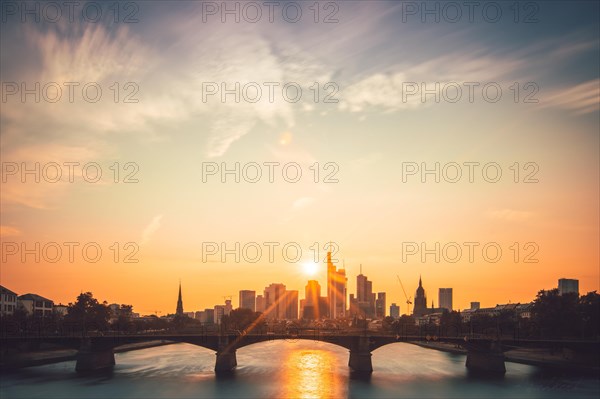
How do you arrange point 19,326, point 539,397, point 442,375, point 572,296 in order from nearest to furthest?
point 539,397 → point 442,375 → point 572,296 → point 19,326

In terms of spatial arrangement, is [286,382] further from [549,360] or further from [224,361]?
[549,360]

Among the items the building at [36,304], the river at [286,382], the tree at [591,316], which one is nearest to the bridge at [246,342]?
the river at [286,382]

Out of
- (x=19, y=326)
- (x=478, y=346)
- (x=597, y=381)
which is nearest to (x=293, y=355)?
(x=478, y=346)

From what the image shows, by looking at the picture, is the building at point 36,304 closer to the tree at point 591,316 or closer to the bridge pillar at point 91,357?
the bridge pillar at point 91,357

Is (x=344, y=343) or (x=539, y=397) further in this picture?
(x=344, y=343)

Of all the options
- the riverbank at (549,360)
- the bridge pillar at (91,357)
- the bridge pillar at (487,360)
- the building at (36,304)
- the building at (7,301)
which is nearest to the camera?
the riverbank at (549,360)

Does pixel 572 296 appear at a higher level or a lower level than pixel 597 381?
higher

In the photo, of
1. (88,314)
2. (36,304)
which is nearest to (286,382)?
(88,314)

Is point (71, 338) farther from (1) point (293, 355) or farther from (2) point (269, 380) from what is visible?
(1) point (293, 355)

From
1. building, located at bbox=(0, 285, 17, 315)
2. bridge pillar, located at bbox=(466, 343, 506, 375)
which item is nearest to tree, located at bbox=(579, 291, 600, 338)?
bridge pillar, located at bbox=(466, 343, 506, 375)
